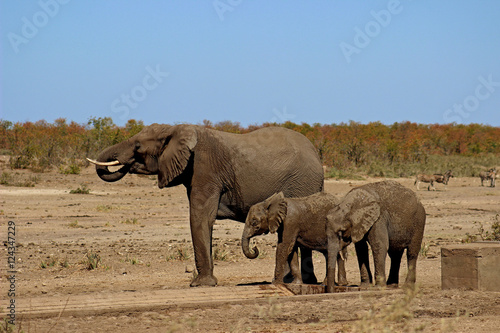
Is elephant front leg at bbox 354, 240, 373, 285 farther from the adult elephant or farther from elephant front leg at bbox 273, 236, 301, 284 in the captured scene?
the adult elephant

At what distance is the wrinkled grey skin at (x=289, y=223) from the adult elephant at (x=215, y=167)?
705 mm

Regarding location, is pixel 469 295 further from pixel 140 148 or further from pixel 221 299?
pixel 140 148

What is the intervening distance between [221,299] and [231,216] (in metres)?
2.32

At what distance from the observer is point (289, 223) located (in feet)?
32.7

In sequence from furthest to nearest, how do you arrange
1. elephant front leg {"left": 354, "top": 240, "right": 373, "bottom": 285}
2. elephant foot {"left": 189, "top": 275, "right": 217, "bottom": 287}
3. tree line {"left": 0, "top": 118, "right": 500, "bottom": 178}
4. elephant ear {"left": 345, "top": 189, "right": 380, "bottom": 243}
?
tree line {"left": 0, "top": 118, "right": 500, "bottom": 178} < elephant foot {"left": 189, "top": 275, "right": 217, "bottom": 287} < elephant front leg {"left": 354, "top": 240, "right": 373, "bottom": 285} < elephant ear {"left": 345, "top": 189, "right": 380, "bottom": 243}

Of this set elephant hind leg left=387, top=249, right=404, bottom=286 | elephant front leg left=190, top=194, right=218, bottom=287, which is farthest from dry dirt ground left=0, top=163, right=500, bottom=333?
elephant hind leg left=387, top=249, right=404, bottom=286

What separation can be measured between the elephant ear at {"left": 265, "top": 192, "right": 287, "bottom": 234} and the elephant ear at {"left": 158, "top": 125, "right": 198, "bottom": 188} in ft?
4.52

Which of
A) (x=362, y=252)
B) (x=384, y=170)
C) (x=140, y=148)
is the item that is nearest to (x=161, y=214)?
(x=140, y=148)

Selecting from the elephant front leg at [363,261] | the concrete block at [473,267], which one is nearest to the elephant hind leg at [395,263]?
the elephant front leg at [363,261]

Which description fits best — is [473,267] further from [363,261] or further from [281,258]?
[281,258]

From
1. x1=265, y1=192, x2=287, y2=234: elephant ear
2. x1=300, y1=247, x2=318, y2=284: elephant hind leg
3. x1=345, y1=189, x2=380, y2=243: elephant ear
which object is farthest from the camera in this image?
x1=300, y1=247, x2=318, y2=284: elephant hind leg

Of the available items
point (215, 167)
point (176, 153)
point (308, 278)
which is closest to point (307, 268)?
point (308, 278)

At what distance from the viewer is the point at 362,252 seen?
982cm

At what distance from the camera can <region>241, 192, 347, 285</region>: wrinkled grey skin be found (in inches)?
393
